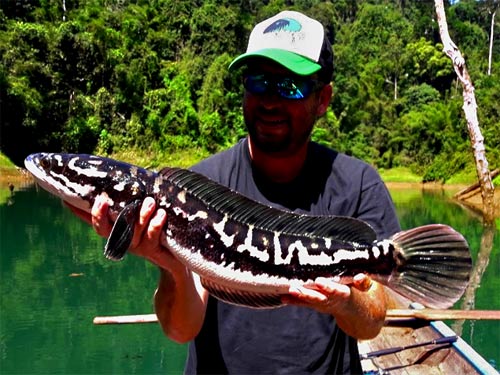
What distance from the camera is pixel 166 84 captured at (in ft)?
123

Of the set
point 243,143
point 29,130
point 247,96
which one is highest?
point 247,96

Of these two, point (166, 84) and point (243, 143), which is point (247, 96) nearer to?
point (243, 143)

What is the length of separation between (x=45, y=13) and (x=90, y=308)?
29.7 m

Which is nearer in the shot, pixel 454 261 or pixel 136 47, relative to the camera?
pixel 454 261

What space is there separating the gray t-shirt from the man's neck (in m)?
0.03

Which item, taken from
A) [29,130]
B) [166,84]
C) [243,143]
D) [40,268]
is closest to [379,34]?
[166,84]

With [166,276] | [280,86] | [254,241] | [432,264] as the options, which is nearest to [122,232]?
[166,276]

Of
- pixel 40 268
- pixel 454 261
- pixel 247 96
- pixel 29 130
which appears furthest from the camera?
pixel 29 130

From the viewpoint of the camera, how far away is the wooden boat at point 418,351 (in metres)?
6.31

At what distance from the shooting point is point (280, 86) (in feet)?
8.52

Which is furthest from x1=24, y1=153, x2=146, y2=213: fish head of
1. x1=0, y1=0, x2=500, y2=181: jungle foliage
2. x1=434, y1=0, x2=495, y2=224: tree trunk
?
x1=0, y1=0, x2=500, y2=181: jungle foliage

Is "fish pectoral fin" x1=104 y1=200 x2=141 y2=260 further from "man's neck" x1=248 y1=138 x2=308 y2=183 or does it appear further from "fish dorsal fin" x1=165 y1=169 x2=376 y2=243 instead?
"man's neck" x1=248 y1=138 x2=308 y2=183

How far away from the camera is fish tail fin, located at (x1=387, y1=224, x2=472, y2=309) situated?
240cm

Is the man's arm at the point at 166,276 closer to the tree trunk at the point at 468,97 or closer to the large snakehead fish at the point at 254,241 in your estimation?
the large snakehead fish at the point at 254,241
